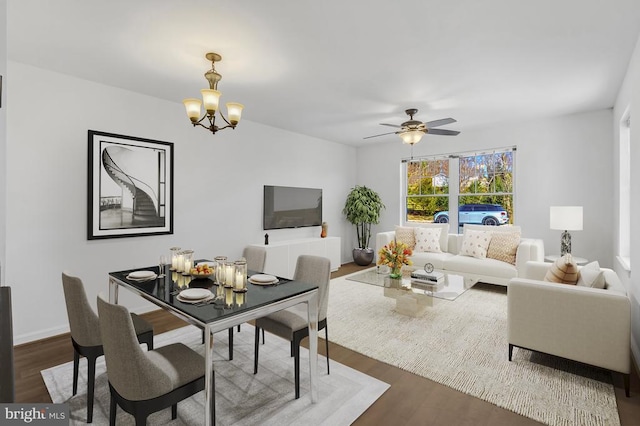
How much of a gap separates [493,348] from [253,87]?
3.62m

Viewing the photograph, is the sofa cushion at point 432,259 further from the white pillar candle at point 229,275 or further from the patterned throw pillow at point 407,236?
the white pillar candle at point 229,275

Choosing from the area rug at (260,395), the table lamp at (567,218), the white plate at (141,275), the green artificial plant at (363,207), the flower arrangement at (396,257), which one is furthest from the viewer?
the green artificial plant at (363,207)

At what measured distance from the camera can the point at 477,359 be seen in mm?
2715

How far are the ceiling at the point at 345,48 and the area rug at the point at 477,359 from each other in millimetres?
2627

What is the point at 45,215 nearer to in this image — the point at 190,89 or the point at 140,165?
the point at 140,165

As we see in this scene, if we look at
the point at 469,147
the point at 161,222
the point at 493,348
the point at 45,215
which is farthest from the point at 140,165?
the point at 469,147

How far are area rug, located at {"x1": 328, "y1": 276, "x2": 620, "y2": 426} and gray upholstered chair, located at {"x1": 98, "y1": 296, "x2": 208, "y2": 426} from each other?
1.74 meters

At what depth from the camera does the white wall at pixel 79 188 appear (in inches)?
119

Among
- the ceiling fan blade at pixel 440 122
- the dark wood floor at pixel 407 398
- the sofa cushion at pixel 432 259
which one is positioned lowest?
the dark wood floor at pixel 407 398

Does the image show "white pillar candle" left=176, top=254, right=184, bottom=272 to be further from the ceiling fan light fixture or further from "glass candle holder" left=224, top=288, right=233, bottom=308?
the ceiling fan light fixture

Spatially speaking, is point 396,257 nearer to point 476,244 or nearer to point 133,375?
point 476,244

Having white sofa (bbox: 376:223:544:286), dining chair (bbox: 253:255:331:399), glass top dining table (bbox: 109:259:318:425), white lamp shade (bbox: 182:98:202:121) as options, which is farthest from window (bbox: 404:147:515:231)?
white lamp shade (bbox: 182:98:202:121)

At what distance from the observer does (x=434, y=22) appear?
2.36 metres

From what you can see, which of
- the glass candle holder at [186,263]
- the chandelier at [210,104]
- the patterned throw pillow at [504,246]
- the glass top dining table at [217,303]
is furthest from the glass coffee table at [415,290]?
the chandelier at [210,104]
